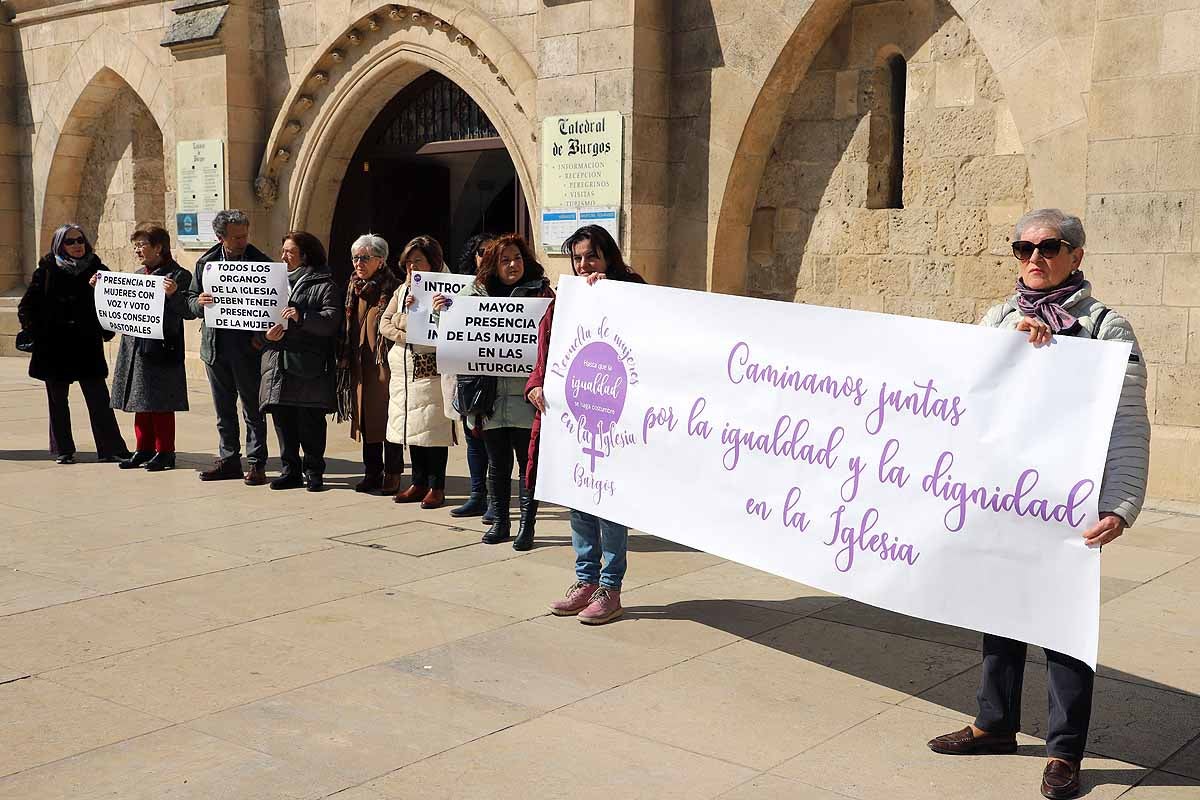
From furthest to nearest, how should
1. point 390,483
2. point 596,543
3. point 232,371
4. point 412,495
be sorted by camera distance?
1. point 232,371
2. point 390,483
3. point 412,495
4. point 596,543

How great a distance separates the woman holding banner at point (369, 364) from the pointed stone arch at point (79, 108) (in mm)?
8135

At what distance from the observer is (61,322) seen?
937cm

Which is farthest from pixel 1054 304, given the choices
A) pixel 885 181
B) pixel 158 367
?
pixel 158 367

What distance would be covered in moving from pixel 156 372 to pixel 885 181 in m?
5.62

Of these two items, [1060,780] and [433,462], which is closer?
[1060,780]

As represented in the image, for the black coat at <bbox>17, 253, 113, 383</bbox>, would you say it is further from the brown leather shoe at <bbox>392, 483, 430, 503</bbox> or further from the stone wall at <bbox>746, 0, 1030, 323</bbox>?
the stone wall at <bbox>746, 0, 1030, 323</bbox>

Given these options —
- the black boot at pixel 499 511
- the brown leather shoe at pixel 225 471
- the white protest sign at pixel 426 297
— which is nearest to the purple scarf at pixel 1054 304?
the black boot at pixel 499 511

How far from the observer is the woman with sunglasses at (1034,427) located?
3.67 metres

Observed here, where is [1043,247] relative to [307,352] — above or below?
above

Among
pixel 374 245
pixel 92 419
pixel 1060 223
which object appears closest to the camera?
pixel 1060 223

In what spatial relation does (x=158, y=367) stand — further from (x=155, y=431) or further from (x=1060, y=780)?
(x=1060, y=780)

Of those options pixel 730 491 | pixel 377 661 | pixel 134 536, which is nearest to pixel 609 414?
pixel 730 491

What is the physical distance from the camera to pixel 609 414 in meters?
5.35

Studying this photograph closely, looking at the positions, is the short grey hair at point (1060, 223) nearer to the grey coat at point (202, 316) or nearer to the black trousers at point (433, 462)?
the black trousers at point (433, 462)
